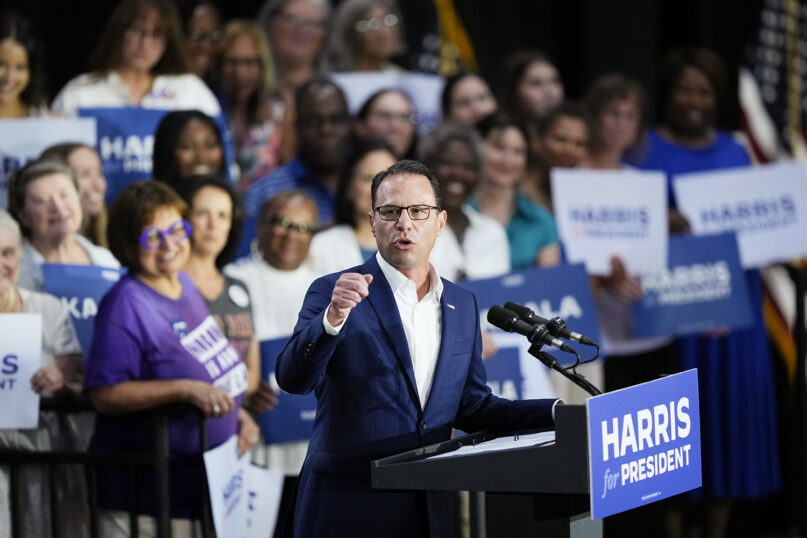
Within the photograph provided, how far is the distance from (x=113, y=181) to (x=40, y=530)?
1582 millimetres

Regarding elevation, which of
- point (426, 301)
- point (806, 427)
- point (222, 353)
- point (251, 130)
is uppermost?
point (251, 130)

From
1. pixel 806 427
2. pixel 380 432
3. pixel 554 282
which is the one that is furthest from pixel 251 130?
pixel 380 432

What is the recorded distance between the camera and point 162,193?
4621 mm

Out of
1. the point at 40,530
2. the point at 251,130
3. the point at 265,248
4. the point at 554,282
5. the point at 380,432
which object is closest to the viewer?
the point at 380,432

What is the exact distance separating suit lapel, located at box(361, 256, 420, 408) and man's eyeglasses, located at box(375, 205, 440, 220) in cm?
18

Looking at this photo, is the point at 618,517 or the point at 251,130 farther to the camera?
the point at 618,517

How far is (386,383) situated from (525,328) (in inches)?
14.0

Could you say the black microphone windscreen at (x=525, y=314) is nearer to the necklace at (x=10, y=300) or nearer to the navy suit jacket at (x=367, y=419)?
the navy suit jacket at (x=367, y=419)

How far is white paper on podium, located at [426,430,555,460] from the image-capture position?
295 centimetres

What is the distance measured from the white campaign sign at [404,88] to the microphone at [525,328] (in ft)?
10.9

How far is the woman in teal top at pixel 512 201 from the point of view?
6.14 m

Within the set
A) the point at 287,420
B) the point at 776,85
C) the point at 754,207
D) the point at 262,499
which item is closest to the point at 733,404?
the point at 754,207

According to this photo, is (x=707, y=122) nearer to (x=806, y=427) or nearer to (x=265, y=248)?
(x=806, y=427)

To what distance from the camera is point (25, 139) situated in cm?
513
